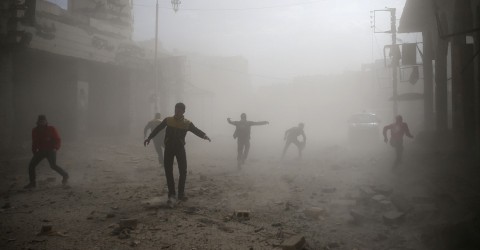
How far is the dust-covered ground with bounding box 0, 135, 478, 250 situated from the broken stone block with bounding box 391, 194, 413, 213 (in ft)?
0.06

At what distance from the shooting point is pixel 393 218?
4.95 m

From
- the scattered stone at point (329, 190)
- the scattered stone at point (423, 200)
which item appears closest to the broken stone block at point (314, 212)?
the scattered stone at point (329, 190)

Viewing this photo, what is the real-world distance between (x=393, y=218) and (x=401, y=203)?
1.16m

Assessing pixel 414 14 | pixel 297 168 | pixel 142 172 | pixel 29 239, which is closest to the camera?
pixel 29 239

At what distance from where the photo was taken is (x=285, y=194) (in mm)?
6887

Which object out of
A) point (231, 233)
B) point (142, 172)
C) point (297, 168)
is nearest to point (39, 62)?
point (142, 172)

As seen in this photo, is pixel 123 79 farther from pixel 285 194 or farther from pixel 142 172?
pixel 285 194

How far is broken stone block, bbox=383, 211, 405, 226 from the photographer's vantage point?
495cm

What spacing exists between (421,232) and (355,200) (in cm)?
167

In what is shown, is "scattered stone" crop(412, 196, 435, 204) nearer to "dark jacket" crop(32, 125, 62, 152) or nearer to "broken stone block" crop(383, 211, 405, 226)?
"broken stone block" crop(383, 211, 405, 226)

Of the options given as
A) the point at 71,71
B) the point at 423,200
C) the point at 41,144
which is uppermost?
the point at 71,71

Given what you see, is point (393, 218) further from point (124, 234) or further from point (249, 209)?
point (124, 234)

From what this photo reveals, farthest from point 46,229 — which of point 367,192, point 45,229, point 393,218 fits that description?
point 367,192

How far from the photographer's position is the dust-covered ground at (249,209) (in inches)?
165
